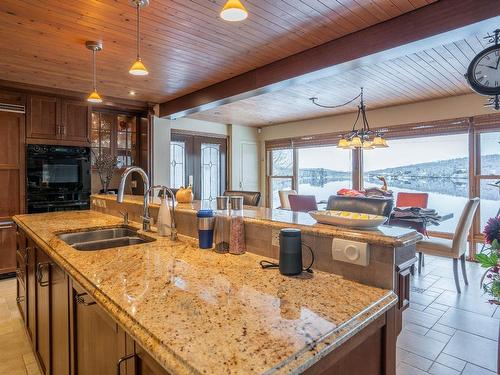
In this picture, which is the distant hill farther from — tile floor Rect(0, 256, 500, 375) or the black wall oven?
the black wall oven

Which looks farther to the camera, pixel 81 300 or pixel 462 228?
pixel 462 228

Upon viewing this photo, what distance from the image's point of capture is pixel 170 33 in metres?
2.67

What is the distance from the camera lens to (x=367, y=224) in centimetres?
126

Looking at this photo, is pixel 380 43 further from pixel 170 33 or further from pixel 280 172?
pixel 280 172

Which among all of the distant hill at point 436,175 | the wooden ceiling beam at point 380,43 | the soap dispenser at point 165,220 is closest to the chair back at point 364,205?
the soap dispenser at point 165,220

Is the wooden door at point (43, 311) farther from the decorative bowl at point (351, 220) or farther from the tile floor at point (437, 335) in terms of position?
the decorative bowl at point (351, 220)

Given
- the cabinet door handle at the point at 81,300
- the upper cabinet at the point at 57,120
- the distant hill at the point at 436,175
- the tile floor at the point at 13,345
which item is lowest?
the tile floor at the point at 13,345

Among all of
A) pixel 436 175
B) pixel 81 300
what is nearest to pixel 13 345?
pixel 81 300

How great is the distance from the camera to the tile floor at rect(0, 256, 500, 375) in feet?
6.95

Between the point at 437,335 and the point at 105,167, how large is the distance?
465 centimetres

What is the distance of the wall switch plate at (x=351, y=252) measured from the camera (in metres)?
1.13

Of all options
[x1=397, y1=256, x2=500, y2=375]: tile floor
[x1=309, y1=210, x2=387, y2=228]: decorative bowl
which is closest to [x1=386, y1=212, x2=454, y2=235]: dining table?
[x1=397, y1=256, x2=500, y2=375]: tile floor

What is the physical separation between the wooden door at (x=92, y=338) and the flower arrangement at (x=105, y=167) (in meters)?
3.71

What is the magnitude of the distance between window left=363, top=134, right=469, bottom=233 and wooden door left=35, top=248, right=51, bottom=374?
528cm
